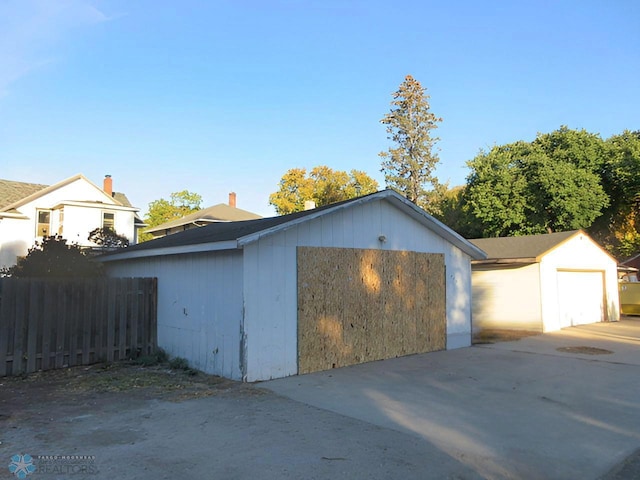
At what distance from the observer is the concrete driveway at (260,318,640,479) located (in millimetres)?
4836

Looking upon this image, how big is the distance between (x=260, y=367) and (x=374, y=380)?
2.08 m

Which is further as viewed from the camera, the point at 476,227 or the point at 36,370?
the point at 476,227

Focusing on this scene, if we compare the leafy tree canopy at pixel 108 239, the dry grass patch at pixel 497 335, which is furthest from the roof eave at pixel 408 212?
the leafy tree canopy at pixel 108 239

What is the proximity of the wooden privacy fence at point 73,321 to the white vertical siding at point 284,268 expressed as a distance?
3.63m

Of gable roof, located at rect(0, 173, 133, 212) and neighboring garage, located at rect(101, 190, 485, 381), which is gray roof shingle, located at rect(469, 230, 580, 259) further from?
gable roof, located at rect(0, 173, 133, 212)

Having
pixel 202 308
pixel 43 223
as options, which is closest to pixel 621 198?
pixel 202 308

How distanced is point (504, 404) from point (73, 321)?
27.4 ft

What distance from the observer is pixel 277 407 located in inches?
264

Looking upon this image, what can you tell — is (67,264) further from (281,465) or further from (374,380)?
(281,465)

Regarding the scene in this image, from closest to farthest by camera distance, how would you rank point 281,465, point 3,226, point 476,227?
1. point 281,465
2. point 3,226
3. point 476,227

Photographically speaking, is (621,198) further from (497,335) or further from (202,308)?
(202,308)

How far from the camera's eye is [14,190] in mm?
30484

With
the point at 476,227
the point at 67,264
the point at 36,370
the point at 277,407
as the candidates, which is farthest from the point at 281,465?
the point at 476,227

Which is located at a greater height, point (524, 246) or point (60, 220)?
point (60, 220)
